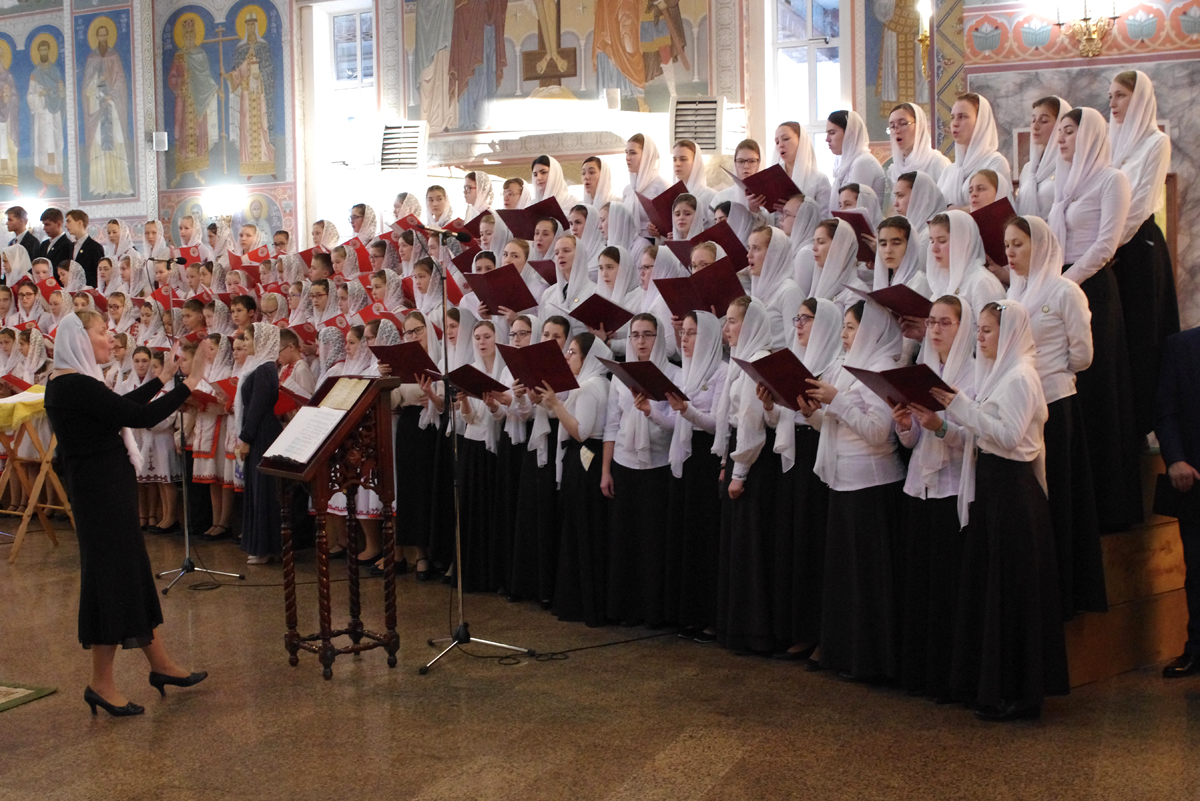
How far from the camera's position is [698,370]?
20.7 feet

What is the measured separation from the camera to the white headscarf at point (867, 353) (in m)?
5.45

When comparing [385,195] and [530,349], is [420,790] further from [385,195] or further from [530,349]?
[385,195]

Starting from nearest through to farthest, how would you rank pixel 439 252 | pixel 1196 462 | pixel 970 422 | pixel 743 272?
pixel 970 422 < pixel 1196 462 < pixel 743 272 < pixel 439 252

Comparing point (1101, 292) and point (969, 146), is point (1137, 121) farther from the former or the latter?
point (1101, 292)

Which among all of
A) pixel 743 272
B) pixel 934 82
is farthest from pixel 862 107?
pixel 743 272

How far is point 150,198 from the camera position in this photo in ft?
58.6

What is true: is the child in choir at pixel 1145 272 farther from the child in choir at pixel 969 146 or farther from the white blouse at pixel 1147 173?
the child in choir at pixel 969 146

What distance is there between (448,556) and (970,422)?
414 cm

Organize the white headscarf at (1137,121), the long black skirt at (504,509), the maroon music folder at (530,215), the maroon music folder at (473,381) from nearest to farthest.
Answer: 1. the white headscarf at (1137,121)
2. the maroon music folder at (473,381)
3. the long black skirt at (504,509)
4. the maroon music folder at (530,215)

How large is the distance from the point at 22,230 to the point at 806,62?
30.6 feet

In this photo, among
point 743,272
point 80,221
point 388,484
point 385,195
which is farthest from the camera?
point 385,195

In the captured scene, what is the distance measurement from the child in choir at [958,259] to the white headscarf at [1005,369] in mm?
541

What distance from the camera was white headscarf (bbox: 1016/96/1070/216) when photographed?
20.5ft

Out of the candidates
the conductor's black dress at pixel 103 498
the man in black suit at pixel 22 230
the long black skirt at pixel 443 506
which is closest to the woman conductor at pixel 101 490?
the conductor's black dress at pixel 103 498
